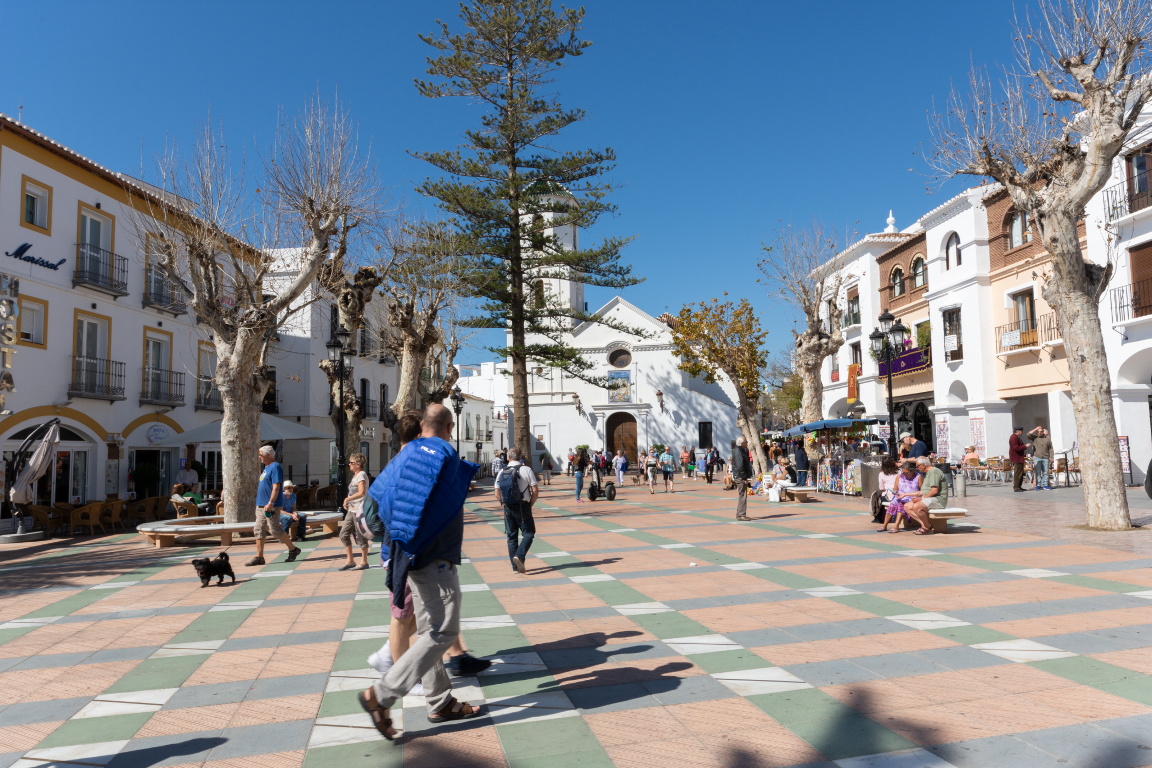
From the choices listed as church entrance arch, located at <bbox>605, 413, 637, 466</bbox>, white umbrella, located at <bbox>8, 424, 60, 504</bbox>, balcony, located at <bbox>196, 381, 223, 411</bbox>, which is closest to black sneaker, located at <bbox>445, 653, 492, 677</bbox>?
white umbrella, located at <bbox>8, 424, 60, 504</bbox>

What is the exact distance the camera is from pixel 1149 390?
19938mm

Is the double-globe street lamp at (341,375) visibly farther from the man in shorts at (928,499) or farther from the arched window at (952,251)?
the arched window at (952,251)

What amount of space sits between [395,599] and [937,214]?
2914cm

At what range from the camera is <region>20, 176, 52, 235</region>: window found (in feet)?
57.6

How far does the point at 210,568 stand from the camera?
8.72 m

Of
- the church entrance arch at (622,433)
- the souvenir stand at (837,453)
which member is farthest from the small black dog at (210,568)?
the church entrance arch at (622,433)

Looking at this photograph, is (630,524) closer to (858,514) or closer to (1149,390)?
(858,514)

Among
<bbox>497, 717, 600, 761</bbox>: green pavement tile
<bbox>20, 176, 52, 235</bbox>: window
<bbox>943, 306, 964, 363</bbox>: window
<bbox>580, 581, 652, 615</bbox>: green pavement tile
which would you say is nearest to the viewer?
<bbox>497, 717, 600, 761</bbox>: green pavement tile

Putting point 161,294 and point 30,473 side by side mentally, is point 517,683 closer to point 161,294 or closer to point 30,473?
point 30,473

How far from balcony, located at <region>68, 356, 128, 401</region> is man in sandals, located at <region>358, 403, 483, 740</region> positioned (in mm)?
18618

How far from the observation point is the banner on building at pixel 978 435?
25.8m

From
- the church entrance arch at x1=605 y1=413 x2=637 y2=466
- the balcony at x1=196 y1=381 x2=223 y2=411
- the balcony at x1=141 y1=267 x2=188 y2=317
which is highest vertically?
the balcony at x1=141 y1=267 x2=188 y2=317

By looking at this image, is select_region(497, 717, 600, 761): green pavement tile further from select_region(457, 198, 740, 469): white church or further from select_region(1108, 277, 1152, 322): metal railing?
select_region(457, 198, 740, 469): white church

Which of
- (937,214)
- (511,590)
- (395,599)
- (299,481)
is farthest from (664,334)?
(395,599)
